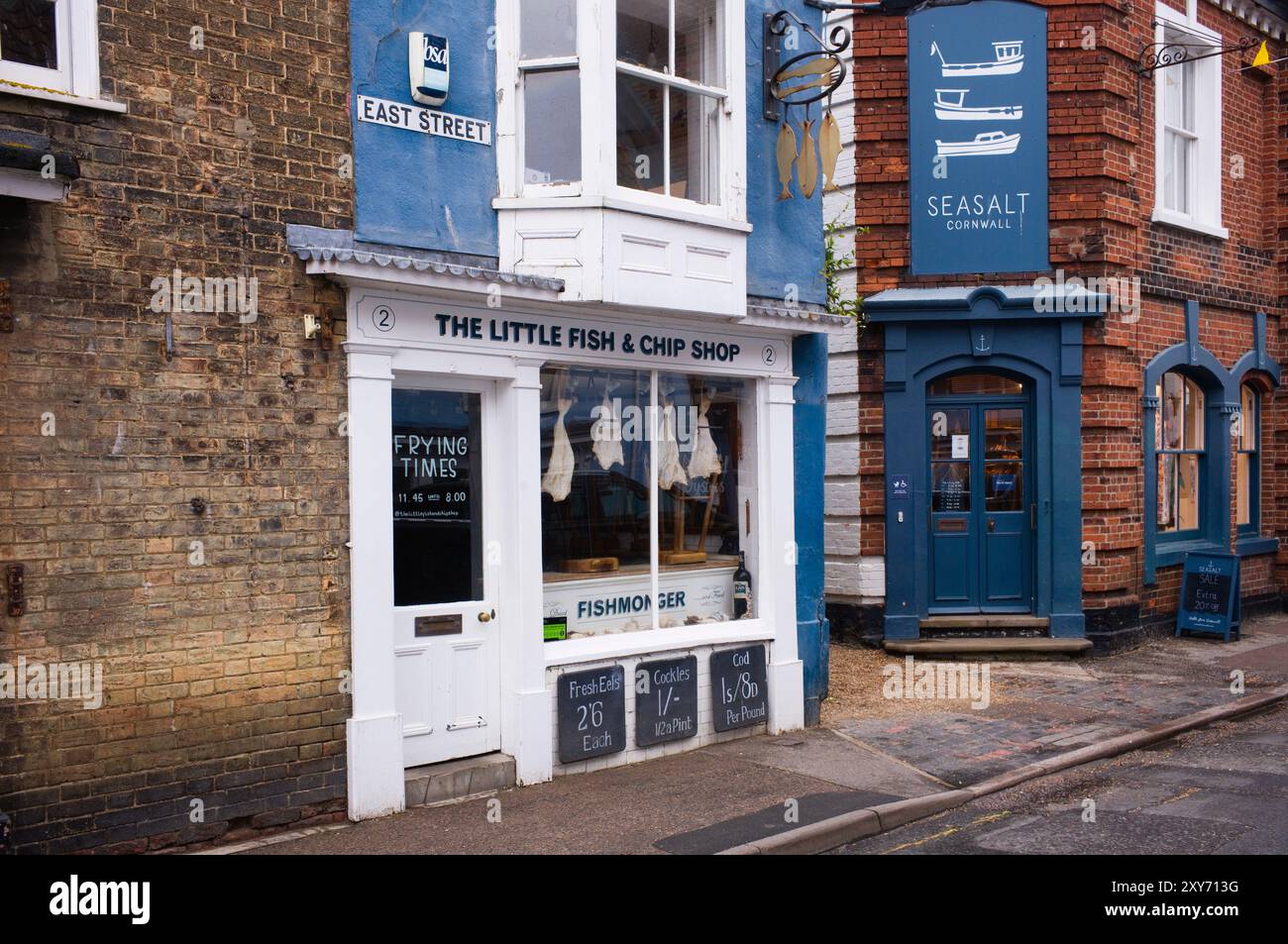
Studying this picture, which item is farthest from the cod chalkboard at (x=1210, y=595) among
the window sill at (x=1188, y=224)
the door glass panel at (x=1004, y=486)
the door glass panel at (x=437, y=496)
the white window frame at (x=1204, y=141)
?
the door glass panel at (x=437, y=496)

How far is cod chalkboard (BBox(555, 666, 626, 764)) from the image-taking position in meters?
8.16

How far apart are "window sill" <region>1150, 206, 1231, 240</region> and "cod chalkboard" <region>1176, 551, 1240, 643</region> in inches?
150

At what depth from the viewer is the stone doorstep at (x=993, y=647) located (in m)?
12.3

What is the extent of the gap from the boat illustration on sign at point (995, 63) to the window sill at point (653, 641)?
6.56 meters

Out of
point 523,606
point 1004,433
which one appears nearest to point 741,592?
point 523,606

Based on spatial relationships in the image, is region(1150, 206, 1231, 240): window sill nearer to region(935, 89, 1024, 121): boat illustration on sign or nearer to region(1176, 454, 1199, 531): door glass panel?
region(935, 89, 1024, 121): boat illustration on sign

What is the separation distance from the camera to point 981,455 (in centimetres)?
1277

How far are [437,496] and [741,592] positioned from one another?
2899 millimetres

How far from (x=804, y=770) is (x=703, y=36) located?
5538 millimetres

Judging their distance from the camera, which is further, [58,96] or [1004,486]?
[1004,486]

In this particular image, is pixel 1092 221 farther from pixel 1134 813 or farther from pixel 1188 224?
pixel 1134 813

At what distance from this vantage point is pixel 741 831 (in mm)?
6871

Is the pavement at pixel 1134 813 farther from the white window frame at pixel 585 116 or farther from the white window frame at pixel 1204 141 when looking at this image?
the white window frame at pixel 1204 141

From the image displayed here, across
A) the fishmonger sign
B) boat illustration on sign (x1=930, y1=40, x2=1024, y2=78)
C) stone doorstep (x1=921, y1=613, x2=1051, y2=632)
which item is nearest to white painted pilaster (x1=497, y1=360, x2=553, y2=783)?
stone doorstep (x1=921, y1=613, x2=1051, y2=632)
